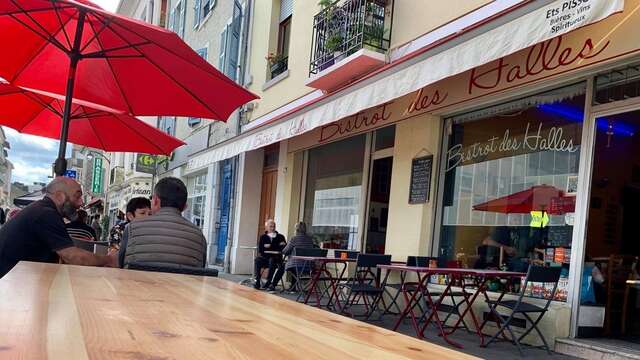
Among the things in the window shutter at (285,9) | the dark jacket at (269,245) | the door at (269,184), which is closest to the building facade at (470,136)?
the door at (269,184)

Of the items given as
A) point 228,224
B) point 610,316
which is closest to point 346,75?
point 610,316

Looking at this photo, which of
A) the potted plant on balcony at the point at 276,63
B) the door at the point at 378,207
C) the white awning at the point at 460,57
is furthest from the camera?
the potted plant on balcony at the point at 276,63

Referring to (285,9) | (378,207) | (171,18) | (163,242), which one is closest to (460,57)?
(163,242)

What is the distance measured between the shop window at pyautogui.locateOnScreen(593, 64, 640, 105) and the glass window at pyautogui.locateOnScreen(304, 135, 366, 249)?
14.1ft

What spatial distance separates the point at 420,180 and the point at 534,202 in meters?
1.62

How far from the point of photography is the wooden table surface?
84cm

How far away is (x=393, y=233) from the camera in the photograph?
7625 millimetres

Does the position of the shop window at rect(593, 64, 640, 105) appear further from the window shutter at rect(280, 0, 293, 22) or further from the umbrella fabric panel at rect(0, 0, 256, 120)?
the window shutter at rect(280, 0, 293, 22)

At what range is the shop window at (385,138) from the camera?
8.30 m

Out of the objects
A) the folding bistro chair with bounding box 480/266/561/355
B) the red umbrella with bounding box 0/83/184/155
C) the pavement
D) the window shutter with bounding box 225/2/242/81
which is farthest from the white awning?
the window shutter with bounding box 225/2/242/81

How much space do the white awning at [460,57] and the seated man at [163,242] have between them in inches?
112

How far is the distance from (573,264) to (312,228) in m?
6.15

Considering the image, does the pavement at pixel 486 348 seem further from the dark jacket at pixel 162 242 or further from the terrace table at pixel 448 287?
the dark jacket at pixel 162 242

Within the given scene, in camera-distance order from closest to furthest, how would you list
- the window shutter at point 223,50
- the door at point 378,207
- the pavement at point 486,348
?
the pavement at point 486,348, the door at point 378,207, the window shutter at point 223,50
